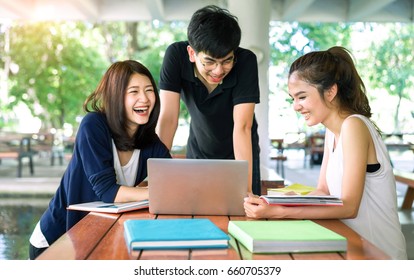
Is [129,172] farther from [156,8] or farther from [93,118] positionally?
[156,8]

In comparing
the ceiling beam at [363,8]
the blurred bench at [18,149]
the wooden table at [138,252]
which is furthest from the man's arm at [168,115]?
the blurred bench at [18,149]

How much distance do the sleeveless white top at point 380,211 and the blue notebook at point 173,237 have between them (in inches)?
22.7

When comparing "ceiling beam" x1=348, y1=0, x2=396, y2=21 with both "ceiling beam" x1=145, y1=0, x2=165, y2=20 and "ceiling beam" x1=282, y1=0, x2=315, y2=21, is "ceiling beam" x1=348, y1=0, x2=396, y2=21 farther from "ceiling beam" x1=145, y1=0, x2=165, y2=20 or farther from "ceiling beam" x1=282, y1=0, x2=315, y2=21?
"ceiling beam" x1=145, y1=0, x2=165, y2=20

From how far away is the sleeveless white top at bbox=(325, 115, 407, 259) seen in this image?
156 cm

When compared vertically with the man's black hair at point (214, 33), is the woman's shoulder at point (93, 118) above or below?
below

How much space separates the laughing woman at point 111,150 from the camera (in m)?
1.72

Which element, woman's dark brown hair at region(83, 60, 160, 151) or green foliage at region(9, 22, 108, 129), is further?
green foliage at region(9, 22, 108, 129)

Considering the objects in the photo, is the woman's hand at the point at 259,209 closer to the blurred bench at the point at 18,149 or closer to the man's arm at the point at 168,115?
the man's arm at the point at 168,115

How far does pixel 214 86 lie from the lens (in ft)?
7.16

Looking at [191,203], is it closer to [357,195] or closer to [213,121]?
[357,195]

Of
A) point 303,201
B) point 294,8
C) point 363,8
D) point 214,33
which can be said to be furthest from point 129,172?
point 363,8

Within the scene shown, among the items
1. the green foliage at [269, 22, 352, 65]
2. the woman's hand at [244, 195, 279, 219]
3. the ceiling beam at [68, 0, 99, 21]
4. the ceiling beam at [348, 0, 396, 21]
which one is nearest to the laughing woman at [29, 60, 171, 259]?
the woman's hand at [244, 195, 279, 219]

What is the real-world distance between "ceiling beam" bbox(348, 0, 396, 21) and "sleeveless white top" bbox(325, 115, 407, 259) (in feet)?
19.2

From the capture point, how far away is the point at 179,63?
2135 millimetres
